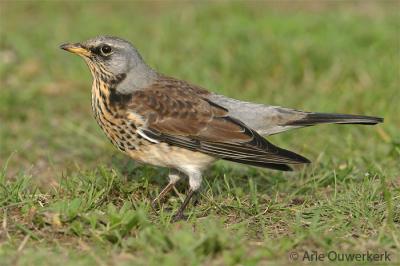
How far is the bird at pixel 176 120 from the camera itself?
6312 mm

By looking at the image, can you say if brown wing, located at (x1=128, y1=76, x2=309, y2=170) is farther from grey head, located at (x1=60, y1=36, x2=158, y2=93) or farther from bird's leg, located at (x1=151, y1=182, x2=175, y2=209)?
bird's leg, located at (x1=151, y1=182, x2=175, y2=209)

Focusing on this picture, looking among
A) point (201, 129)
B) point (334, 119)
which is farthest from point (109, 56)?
point (334, 119)

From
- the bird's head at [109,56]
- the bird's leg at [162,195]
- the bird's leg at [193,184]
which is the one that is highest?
the bird's head at [109,56]

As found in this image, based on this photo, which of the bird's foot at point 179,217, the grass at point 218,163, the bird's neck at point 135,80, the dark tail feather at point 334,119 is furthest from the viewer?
the bird's neck at point 135,80

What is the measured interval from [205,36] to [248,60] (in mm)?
1255

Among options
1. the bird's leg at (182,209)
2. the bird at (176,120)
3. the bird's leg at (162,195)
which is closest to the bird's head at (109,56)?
the bird at (176,120)

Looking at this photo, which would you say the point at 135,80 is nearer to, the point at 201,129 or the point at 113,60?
the point at 113,60

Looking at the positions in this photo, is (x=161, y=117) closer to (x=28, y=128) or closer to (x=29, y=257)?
(x=29, y=257)

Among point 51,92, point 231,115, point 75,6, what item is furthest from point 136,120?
point 75,6

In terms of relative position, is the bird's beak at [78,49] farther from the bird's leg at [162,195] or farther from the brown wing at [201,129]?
the bird's leg at [162,195]

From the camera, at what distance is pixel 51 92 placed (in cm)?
992

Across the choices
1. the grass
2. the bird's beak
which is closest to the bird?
the bird's beak

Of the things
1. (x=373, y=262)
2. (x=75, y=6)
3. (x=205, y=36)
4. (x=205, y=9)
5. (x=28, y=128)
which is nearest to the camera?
(x=373, y=262)

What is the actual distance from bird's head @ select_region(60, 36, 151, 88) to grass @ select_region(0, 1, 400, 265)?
2.77 ft
